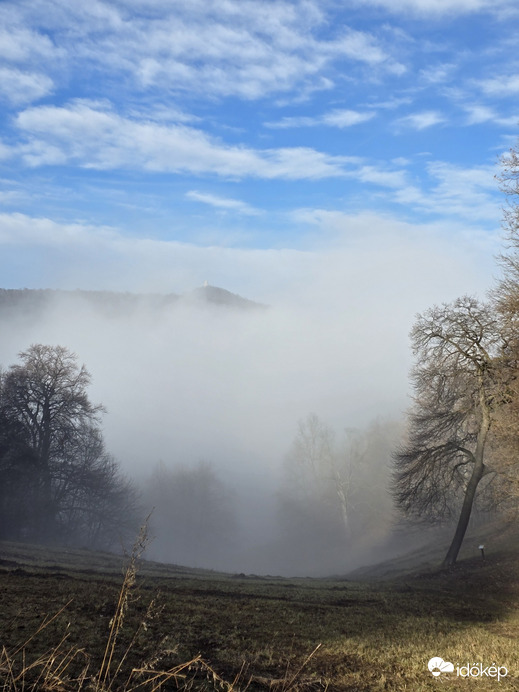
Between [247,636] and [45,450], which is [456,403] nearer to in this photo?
[247,636]

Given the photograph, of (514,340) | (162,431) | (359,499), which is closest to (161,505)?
(359,499)

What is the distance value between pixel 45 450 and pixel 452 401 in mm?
33983

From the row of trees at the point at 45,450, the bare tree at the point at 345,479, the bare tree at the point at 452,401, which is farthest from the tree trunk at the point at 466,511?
the bare tree at the point at 345,479

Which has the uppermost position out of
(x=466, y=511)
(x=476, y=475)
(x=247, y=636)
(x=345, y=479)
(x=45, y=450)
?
(x=45, y=450)

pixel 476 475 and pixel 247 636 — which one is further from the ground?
pixel 476 475

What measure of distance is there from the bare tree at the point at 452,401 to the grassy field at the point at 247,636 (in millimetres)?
7083

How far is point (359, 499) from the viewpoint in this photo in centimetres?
8006

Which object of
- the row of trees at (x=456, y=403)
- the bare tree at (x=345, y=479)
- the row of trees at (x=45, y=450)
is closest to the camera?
the row of trees at (x=456, y=403)

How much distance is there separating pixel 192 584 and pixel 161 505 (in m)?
91.9

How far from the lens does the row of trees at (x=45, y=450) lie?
1567 inches

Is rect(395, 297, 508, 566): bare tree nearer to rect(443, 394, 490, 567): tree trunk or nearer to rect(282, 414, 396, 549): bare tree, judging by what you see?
rect(443, 394, 490, 567): tree trunk

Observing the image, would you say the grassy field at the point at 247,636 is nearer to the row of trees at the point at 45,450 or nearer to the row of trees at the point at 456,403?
the row of trees at the point at 456,403

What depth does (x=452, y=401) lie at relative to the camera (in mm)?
24688

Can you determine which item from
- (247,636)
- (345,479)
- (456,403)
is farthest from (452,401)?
(345,479)
